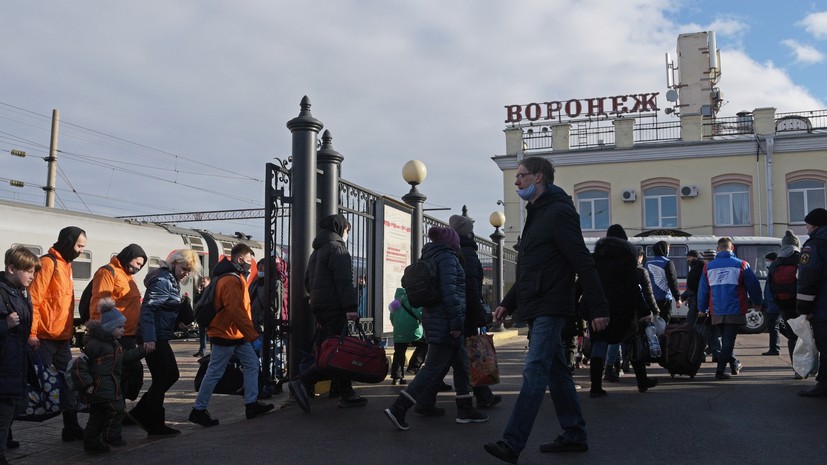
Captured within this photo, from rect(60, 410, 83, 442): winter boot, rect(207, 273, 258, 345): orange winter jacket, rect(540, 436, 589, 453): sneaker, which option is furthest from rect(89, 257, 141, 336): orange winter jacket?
rect(540, 436, 589, 453): sneaker

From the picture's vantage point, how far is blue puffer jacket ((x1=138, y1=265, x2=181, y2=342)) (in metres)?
5.90

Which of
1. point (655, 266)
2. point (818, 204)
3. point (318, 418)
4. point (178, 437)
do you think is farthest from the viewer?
point (818, 204)

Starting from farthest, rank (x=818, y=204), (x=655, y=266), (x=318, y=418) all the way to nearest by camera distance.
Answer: (x=818, y=204), (x=655, y=266), (x=318, y=418)

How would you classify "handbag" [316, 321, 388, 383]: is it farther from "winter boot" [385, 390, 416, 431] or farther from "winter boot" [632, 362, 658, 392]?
"winter boot" [632, 362, 658, 392]

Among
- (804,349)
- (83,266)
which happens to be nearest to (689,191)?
(804,349)

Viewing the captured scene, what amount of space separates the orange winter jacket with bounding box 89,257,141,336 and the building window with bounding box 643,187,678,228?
26642mm

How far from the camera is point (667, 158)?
29.6 m

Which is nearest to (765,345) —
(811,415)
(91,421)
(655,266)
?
(655,266)

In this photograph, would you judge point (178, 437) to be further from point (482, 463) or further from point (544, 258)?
point (544, 258)

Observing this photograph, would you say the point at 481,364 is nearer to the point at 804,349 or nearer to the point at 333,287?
the point at 333,287

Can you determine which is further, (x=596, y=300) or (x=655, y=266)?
(x=655, y=266)

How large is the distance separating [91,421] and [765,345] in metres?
13.7

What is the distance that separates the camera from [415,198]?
10961mm

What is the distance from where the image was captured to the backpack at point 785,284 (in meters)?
7.88
